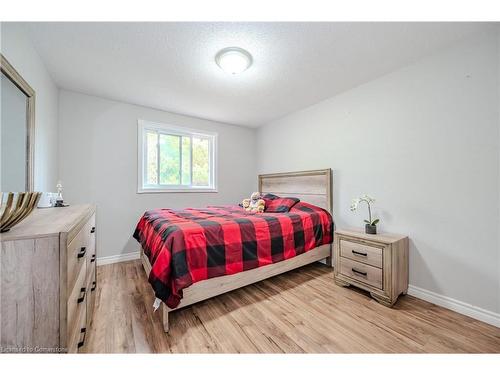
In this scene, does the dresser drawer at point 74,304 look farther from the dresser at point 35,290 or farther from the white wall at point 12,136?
the white wall at point 12,136

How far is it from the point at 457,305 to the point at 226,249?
80.1 inches

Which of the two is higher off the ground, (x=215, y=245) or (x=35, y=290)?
(x=35, y=290)

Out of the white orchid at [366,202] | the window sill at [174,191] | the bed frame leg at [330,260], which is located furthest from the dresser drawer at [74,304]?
the bed frame leg at [330,260]

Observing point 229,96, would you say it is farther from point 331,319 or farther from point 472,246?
point 472,246

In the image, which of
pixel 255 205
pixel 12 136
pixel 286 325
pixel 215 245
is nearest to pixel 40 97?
pixel 12 136

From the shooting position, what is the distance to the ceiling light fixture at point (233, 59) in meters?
1.74

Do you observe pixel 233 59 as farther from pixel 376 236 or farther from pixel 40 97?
pixel 376 236

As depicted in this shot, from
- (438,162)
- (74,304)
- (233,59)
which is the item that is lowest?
(74,304)

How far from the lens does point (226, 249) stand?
176 centimetres

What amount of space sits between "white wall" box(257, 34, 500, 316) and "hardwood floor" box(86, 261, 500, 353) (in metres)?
0.39

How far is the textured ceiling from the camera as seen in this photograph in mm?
1537

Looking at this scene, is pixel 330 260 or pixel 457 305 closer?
pixel 457 305

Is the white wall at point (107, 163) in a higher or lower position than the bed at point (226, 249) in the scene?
higher

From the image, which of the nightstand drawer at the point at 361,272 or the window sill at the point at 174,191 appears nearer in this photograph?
the nightstand drawer at the point at 361,272
